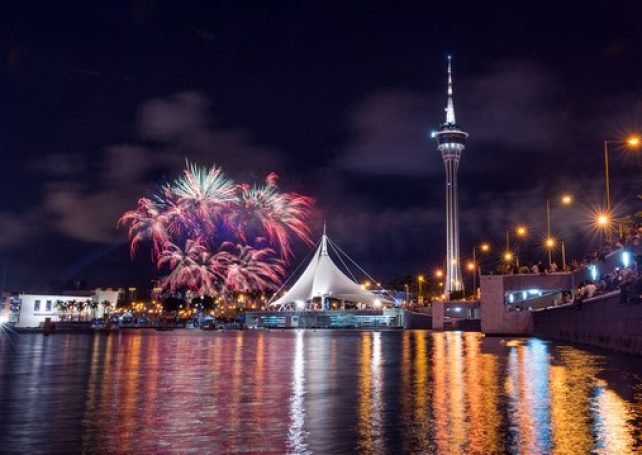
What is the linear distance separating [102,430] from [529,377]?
13.1 metres

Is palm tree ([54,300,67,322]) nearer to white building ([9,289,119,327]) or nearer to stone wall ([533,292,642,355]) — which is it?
white building ([9,289,119,327])

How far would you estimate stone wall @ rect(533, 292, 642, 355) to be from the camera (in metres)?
31.2

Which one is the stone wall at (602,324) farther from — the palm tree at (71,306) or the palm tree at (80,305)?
the palm tree at (71,306)

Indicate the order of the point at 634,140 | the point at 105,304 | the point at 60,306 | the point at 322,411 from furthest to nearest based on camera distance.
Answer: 1. the point at 105,304
2. the point at 60,306
3. the point at 634,140
4. the point at 322,411

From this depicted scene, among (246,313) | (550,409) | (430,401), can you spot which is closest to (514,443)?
(550,409)

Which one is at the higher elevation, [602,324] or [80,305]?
[80,305]

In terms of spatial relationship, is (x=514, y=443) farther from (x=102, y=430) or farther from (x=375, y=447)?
(x=102, y=430)

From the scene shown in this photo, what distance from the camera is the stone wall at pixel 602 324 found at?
3123 cm

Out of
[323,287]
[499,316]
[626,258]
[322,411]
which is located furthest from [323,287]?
[322,411]

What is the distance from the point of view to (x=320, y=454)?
8.81 metres

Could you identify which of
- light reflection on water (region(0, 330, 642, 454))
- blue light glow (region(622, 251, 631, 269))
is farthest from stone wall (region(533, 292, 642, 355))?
light reflection on water (region(0, 330, 642, 454))

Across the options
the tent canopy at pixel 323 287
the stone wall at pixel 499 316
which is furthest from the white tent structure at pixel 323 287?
the stone wall at pixel 499 316

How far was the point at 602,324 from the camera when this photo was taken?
38.7 meters

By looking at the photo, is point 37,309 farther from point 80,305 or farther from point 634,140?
point 634,140
